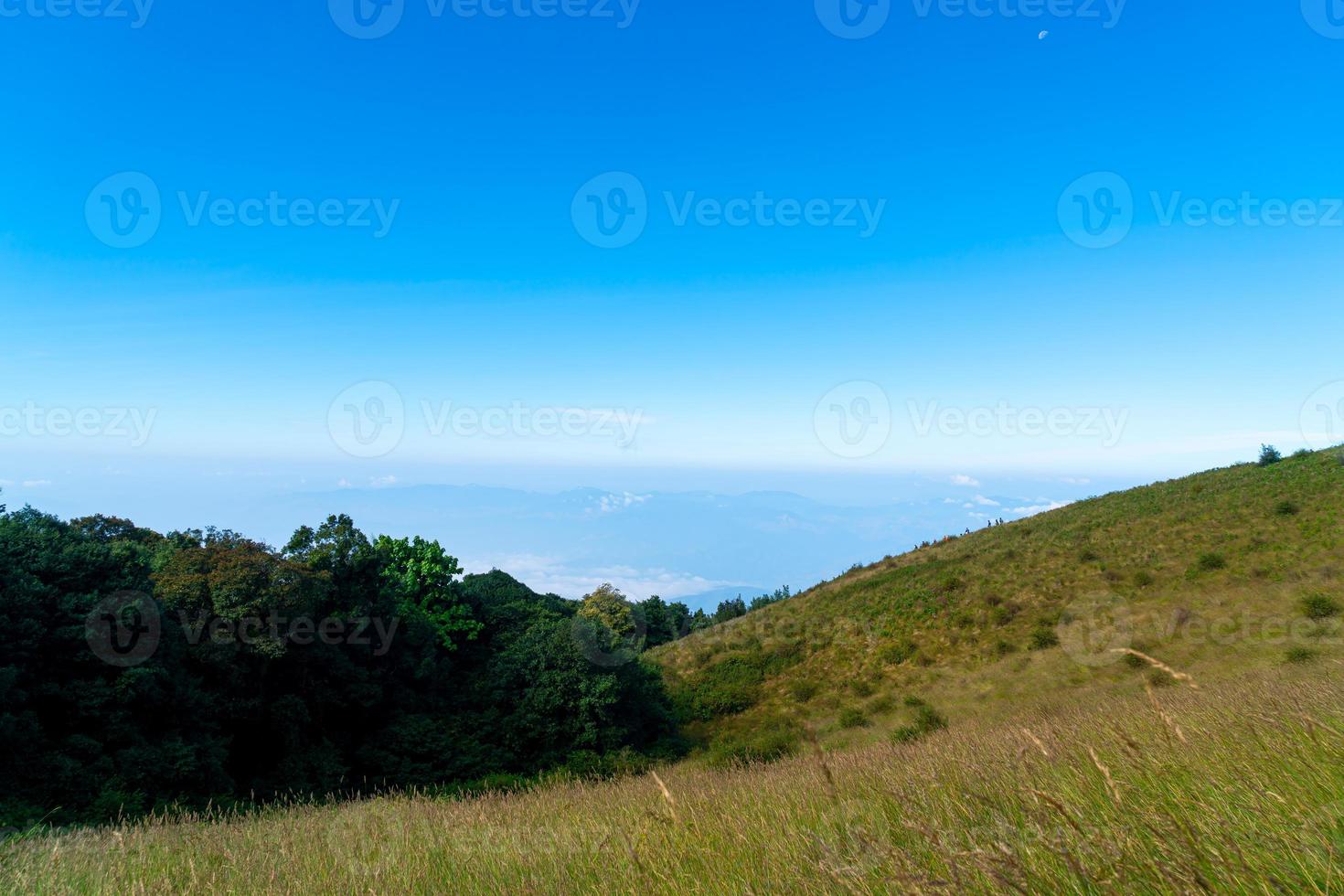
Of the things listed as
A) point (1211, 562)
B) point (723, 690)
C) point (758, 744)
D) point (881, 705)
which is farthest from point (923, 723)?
point (1211, 562)

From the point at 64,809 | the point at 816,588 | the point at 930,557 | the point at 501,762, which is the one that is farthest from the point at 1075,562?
the point at 64,809

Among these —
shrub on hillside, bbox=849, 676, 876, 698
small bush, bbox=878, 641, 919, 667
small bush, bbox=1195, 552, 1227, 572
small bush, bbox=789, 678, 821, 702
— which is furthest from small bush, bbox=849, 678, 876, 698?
small bush, bbox=1195, 552, 1227, 572

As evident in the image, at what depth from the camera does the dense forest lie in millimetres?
16375

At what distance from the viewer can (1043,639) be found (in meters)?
31.0

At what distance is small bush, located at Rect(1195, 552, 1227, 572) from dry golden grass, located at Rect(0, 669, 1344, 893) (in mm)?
33018

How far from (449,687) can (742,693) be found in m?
15.3

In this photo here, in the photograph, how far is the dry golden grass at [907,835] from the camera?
7.57 feet

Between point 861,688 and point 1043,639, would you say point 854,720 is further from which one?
point 1043,639

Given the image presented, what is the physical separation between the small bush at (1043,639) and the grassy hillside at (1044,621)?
8 cm

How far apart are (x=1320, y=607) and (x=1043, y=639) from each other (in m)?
9.78

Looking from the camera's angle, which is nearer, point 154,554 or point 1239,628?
point 154,554

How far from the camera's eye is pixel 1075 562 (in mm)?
38188

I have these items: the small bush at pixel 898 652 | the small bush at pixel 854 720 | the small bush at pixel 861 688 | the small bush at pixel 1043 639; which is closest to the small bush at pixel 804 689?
the small bush at pixel 861 688

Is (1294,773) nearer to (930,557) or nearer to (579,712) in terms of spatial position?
(579,712)
